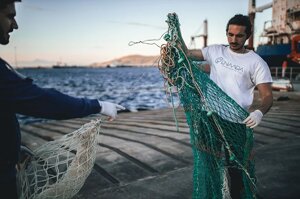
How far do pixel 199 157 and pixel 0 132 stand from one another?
1.97m

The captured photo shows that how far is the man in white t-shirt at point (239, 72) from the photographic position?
3096 mm

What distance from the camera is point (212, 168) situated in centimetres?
294

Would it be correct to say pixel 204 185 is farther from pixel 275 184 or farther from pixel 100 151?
pixel 100 151

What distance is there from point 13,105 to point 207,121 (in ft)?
6.04

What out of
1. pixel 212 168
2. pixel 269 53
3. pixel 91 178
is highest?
pixel 269 53

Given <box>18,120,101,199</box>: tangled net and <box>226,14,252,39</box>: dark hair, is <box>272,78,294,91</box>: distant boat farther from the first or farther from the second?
<box>18,120,101,199</box>: tangled net

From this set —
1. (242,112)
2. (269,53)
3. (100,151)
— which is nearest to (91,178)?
(100,151)

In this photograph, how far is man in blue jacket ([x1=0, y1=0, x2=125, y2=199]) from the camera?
160cm

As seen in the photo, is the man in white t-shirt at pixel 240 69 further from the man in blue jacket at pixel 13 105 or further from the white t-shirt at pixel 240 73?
the man in blue jacket at pixel 13 105

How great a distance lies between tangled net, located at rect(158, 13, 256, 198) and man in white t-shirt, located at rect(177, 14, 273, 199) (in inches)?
10.7

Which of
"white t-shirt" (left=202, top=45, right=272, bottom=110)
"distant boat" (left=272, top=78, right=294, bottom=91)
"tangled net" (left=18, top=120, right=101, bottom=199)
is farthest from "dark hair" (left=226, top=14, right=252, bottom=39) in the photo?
"distant boat" (left=272, top=78, right=294, bottom=91)

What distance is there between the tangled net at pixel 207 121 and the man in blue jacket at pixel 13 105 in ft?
3.65

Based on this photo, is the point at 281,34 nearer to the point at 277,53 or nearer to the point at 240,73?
the point at 277,53

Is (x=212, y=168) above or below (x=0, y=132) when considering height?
below
